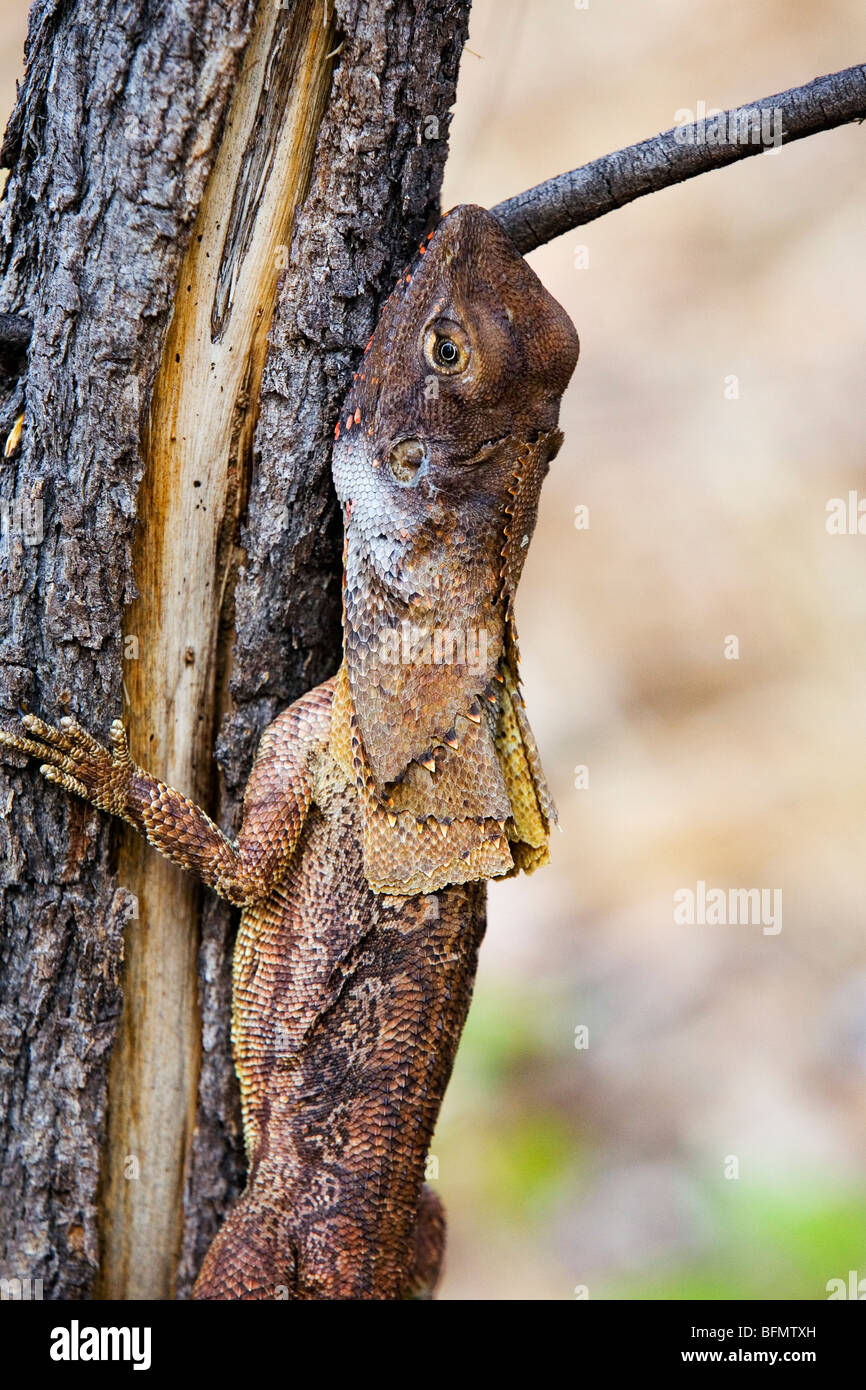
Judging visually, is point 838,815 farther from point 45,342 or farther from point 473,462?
point 45,342

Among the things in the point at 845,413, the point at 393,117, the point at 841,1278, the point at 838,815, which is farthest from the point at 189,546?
the point at 845,413

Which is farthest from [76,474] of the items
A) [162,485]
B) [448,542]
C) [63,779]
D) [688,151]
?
[688,151]

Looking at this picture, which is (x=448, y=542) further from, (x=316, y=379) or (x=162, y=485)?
(x=162, y=485)

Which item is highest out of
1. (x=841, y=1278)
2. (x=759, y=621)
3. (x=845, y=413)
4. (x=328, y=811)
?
(x=845, y=413)

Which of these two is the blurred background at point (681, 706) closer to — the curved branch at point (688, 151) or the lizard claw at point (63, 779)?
the lizard claw at point (63, 779)

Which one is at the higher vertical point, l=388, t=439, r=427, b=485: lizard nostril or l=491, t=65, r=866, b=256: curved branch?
l=491, t=65, r=866, b=256: curved branch

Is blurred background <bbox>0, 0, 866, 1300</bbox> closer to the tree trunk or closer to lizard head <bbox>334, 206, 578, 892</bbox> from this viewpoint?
the tree trunk

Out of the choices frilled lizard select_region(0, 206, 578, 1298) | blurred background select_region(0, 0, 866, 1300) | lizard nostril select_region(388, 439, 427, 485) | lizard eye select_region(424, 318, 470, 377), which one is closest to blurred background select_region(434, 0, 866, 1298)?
blurred background select_region(0, 0, 866, 1300)
